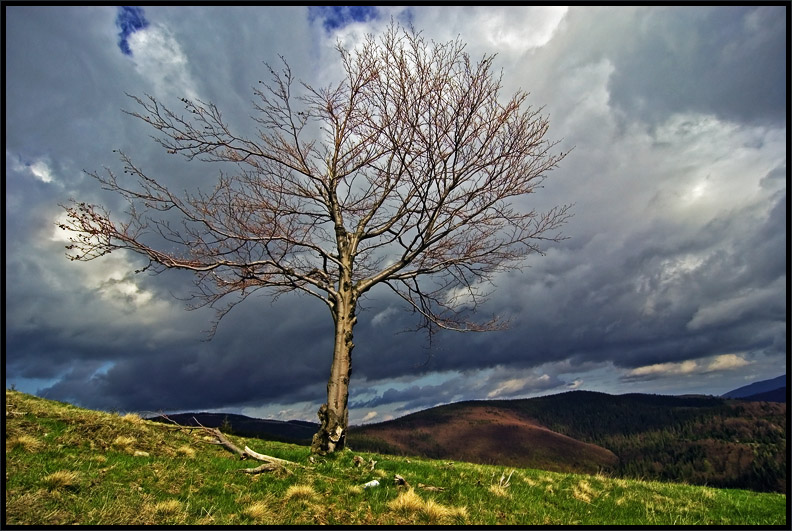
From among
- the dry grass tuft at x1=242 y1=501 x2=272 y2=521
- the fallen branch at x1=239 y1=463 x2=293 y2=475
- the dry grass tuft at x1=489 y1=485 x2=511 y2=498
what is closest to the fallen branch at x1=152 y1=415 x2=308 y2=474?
the fallen branch at x1=239 y1=463 x2=293 y2=475

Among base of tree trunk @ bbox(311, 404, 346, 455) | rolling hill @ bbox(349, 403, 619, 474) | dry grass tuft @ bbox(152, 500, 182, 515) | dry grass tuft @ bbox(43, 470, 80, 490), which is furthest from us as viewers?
rolling hill @ bbox(349, 403, 619, 474)

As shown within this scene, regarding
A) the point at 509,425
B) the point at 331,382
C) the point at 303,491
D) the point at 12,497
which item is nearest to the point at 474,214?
the point at 331,382

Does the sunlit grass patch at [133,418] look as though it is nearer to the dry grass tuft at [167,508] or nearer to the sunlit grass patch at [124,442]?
the sunlit grass patch at [124,442]

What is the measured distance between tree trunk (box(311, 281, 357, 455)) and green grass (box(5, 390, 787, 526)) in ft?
1.40

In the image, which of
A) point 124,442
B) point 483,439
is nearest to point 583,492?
point 124,442

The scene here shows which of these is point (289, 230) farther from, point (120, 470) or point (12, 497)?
point (12, 497)

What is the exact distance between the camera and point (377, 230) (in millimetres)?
13266

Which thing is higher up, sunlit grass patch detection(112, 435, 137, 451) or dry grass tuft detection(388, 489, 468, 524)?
sunlit grass patch detection(112, 435, 137, 451)

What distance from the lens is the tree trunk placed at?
1030 centimetres

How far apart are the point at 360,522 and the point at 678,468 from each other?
162849 mm

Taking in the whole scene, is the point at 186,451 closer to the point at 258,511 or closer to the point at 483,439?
the point at 258,511

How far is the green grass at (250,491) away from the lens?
18.7 feet

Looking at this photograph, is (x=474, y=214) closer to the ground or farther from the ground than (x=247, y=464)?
farther from the ground

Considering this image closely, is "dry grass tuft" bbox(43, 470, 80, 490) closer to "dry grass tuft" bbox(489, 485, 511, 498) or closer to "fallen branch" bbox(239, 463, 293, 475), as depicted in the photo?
"fallen branch" bbox(239, 463, 293, 475)
